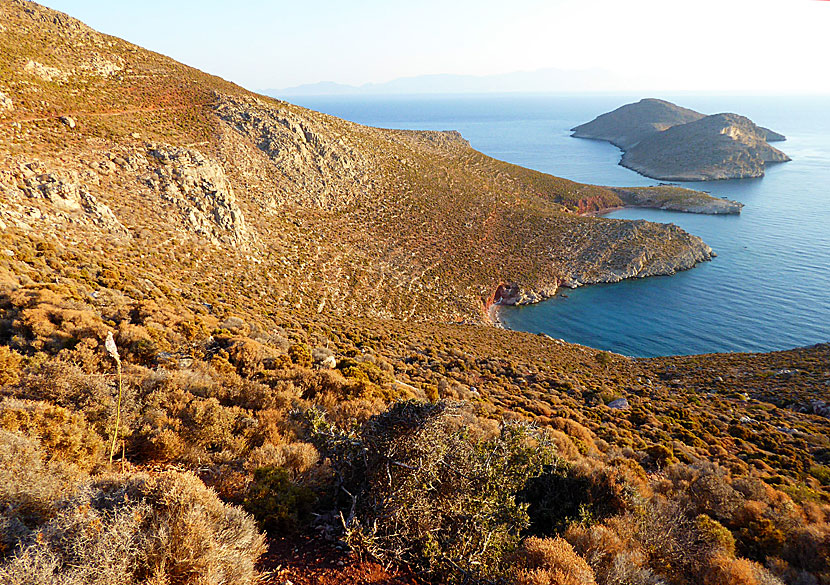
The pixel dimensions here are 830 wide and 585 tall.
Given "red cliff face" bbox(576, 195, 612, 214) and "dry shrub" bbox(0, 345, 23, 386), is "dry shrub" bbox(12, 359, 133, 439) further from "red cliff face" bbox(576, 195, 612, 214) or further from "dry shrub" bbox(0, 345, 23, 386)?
"red cliff face" bbox(576, 195, 612, 214)

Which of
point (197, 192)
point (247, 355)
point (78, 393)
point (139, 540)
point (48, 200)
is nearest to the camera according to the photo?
point (139, 540)

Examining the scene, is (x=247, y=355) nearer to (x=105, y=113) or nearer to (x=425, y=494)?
(x=425, y=494)

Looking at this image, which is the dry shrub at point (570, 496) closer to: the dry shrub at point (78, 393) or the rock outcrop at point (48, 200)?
the dry shrub at point (78, 393)

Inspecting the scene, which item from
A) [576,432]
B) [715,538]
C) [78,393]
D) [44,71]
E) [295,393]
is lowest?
[576,432]

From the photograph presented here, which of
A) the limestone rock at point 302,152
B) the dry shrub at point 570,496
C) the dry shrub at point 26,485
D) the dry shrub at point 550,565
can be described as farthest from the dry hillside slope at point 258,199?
the dry shrub at point 550,565

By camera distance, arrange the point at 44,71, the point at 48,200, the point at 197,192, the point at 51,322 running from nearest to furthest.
Answer: 1. the point at 51,322
2. the point at 48,200
3. the point at 197,192
4. the point at 44,71

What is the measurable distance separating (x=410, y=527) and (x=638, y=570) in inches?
130

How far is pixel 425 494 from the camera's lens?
5258 mm

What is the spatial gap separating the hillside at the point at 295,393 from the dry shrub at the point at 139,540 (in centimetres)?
3

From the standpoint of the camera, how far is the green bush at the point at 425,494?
4812 mm

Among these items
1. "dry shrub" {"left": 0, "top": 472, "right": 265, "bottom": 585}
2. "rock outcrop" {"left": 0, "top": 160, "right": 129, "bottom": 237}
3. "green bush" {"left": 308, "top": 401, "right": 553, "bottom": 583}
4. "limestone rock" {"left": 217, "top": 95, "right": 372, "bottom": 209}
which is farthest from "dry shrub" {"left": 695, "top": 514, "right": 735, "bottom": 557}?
"limestone rock" {"left": 217, "top": 95, "right": 372, "bottom": 209}

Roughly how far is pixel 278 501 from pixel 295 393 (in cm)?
350

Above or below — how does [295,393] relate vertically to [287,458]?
below

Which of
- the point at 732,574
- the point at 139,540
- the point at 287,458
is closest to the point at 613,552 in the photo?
the point at 732,574
